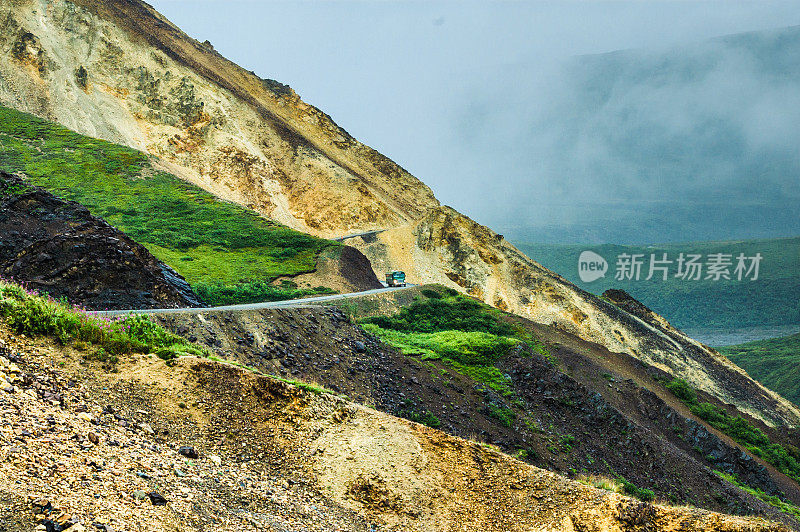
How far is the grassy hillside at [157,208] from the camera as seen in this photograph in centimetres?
3609

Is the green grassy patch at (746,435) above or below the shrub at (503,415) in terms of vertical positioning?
above

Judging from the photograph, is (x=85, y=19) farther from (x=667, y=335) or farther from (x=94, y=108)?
(x=667, y=335)

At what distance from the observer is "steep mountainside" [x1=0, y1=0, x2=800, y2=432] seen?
5062cm

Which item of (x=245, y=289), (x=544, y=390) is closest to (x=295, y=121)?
(x=245, y=289)

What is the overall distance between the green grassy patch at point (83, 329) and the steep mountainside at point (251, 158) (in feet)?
147

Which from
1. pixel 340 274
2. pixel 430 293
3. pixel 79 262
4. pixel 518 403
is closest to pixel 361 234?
pixel 340 274

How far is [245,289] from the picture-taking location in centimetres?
2938

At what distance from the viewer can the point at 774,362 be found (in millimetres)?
110375

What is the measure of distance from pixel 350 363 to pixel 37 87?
51.8m

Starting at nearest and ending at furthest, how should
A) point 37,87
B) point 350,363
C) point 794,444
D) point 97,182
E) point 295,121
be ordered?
point 350,363 → point 794,444 → point 97,182 → point 37,87 → point 295,121

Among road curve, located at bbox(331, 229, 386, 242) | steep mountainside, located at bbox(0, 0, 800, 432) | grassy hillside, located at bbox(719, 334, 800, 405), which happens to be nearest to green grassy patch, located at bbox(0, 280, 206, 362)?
steep mountainside, located at bbox(0, 0, 800, 432)

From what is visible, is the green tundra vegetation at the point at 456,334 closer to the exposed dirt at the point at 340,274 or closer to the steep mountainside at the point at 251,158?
the exposed dirt at the point at 340,274

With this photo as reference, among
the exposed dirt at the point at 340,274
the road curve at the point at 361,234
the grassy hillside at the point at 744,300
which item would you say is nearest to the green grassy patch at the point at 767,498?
the exposed dirt at the point at 340,274

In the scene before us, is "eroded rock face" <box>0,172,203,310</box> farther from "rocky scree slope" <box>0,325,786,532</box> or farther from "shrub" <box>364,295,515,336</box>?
"shrub" <box>364,295,515,336</box>
